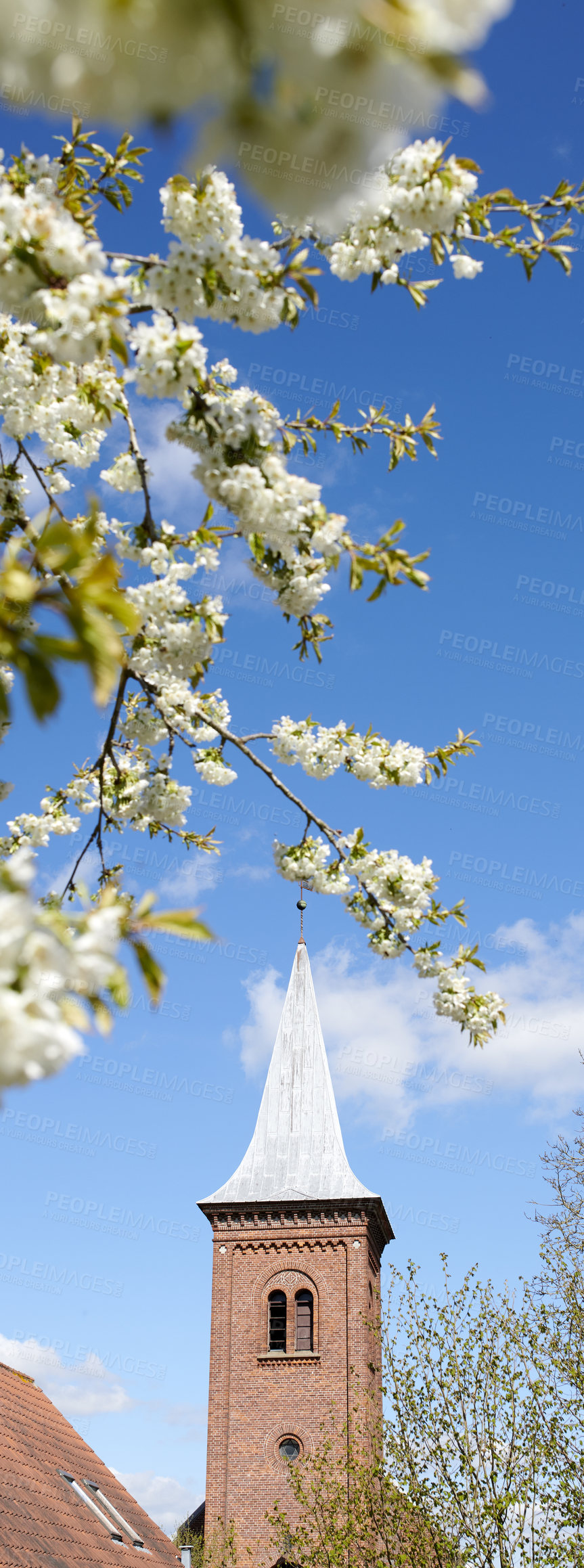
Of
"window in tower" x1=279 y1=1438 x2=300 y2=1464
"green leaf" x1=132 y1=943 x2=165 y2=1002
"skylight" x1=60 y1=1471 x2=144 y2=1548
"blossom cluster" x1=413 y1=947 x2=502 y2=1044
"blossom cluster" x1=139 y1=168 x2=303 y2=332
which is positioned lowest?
"skylight" x1=60 y1=1471 x2=144 y2=1548

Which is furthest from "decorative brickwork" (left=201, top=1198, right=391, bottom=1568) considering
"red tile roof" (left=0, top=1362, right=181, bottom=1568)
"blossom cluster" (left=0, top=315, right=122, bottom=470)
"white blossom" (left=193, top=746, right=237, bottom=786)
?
"blossom cluster" (left=0, top=315, right=122, bottom=470)

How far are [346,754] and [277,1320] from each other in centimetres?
2453

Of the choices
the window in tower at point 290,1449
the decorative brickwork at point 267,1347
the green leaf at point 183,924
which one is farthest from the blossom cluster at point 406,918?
the window in tower at point 290,1449

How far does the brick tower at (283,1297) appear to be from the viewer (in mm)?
24531

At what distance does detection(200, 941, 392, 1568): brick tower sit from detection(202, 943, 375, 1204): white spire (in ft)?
0.12

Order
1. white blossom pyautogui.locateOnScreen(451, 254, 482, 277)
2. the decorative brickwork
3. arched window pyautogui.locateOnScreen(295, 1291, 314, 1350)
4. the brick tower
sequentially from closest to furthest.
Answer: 1. white blossom pyautogui.locateOnScreen(451, 254, 482, 277)
2. the decorative brickwork
3. the brick tower
4. arched window pyautogui.locateOnScreen(295, 1291, 314, 1350)

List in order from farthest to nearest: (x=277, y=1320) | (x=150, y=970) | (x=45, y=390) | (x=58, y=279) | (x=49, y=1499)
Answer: (x=277, y=1320)
(x=49, y=1499)
(x=45, y=390)
(x=58, y=279)
(x=150, y=970)

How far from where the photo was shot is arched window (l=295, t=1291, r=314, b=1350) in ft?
85.0

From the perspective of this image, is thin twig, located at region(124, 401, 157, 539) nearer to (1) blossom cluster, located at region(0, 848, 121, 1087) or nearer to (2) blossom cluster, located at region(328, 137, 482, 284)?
(2) blossom cluster, located at region(328, 137, 482, 284)

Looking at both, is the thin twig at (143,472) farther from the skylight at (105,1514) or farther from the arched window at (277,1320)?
the arched window at (277,1320)

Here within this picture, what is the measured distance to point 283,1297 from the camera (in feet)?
87.7

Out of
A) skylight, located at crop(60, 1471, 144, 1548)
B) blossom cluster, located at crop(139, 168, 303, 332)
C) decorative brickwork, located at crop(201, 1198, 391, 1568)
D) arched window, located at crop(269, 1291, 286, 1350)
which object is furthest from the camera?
arched window, located at crop(269, 1291, 286, 1350)

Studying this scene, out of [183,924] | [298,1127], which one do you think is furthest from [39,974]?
[298,1127]

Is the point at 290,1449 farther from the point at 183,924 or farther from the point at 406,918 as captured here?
the point at 183,924
